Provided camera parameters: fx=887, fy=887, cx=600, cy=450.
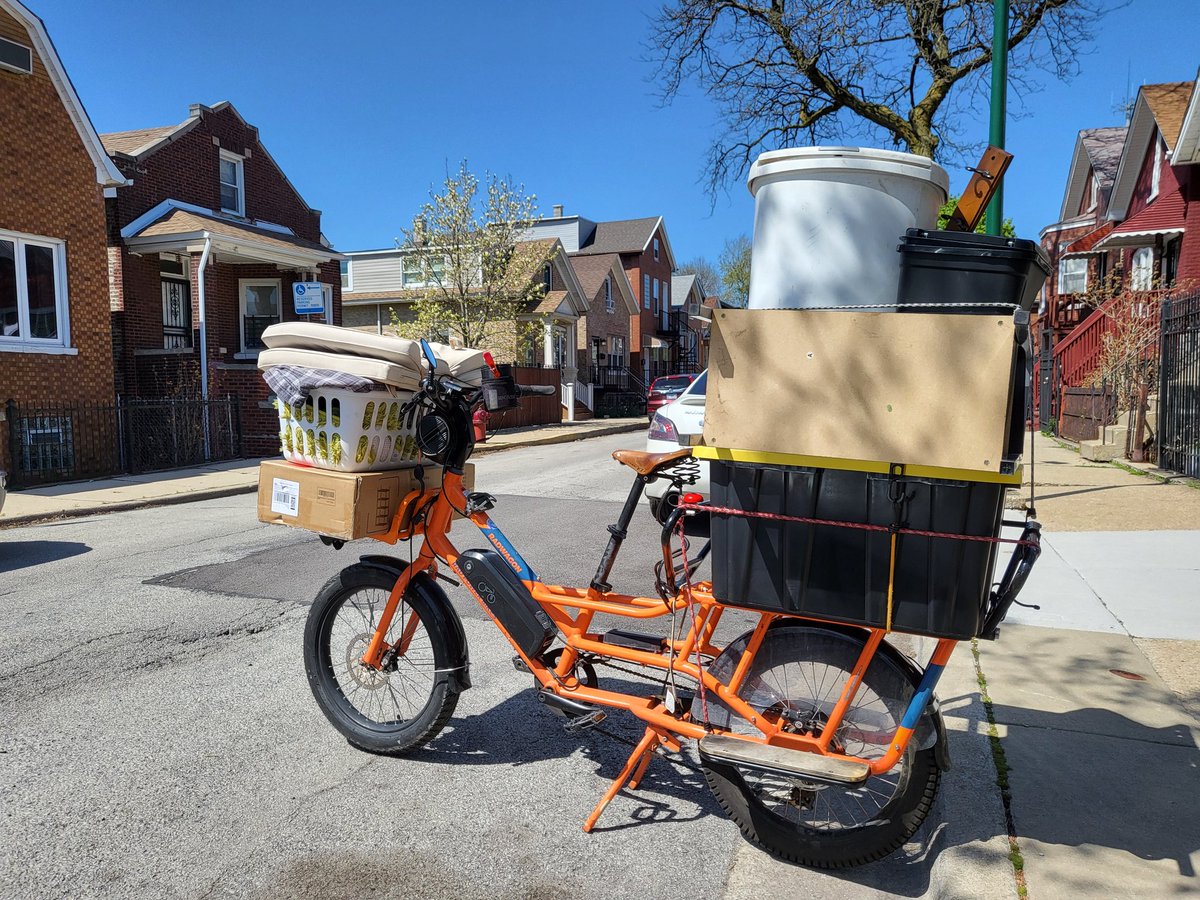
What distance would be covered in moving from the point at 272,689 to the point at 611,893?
8.20 feet

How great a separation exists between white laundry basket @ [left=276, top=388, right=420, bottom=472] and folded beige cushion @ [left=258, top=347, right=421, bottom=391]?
9cm

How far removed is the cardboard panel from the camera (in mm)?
2504

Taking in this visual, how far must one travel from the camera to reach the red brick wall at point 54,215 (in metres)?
13.6

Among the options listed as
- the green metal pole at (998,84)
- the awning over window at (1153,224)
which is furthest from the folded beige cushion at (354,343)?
the awning over window at (1153,224)

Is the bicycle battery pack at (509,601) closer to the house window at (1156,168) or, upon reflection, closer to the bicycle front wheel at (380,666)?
the bicycle front wheel at (380,666)

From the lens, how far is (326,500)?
133 inches

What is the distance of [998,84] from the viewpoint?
836cm

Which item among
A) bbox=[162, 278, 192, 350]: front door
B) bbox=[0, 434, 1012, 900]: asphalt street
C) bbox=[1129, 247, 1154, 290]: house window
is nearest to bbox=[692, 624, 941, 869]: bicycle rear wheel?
bbox=[0, 434, 1012, 900]: asphalt street

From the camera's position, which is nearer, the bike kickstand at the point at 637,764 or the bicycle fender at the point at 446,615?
the bike kickstand at the point at 637,764

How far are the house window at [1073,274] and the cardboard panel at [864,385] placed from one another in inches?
1177

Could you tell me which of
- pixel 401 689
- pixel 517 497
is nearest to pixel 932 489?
pixel 401 689

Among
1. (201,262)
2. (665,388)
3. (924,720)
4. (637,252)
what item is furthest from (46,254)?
(637,252)

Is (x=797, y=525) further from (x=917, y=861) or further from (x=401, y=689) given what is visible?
(x=401, y=689)

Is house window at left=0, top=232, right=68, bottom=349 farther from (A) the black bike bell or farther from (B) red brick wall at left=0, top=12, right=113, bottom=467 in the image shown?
(A) the black bike bell
